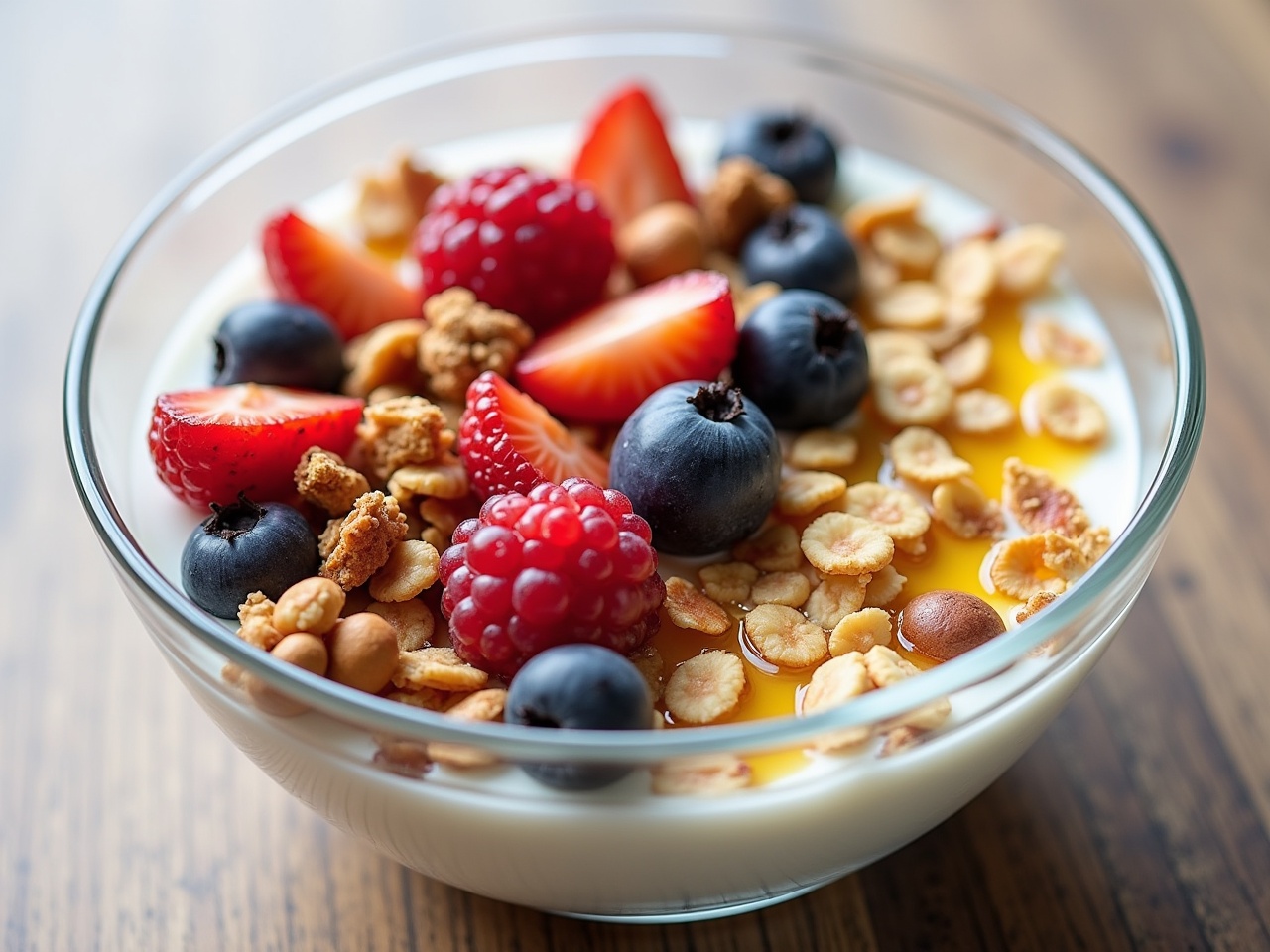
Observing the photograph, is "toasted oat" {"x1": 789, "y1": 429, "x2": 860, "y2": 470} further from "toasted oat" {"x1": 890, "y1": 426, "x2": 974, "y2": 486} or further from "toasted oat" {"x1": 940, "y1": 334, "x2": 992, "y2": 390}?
"toasted oat" {"x1": 940, "y1": 334, "x2": 992, "y2": 390}

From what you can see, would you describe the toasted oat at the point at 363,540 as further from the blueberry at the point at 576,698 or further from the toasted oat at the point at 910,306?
the toasted oat at the point at 910,306

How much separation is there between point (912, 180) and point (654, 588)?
87 centimetres

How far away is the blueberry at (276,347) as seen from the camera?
1.33 metres

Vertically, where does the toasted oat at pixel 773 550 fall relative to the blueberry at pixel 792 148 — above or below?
below

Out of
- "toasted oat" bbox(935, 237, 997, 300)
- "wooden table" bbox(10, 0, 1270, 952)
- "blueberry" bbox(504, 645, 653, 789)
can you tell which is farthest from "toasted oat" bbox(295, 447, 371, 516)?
"toasted oat" bbox(935, 237, 997, 300)

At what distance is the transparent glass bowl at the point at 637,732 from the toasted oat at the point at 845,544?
18 cm

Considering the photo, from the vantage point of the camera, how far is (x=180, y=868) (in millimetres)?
1336

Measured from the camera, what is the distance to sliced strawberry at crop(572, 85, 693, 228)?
1.59 m

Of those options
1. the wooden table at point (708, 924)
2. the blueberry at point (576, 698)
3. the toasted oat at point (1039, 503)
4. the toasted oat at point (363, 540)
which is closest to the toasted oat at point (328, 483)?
the toasted oat at point (363, 540)

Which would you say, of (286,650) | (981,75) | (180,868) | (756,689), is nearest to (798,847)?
(756,689)

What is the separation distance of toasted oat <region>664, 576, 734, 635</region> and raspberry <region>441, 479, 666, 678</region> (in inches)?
3.1

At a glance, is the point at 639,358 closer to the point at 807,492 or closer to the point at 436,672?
the point at 807,492

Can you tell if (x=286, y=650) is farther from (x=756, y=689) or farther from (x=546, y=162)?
(x=546, y=162)

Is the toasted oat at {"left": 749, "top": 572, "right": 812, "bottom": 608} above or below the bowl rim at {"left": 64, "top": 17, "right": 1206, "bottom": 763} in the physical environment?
below
